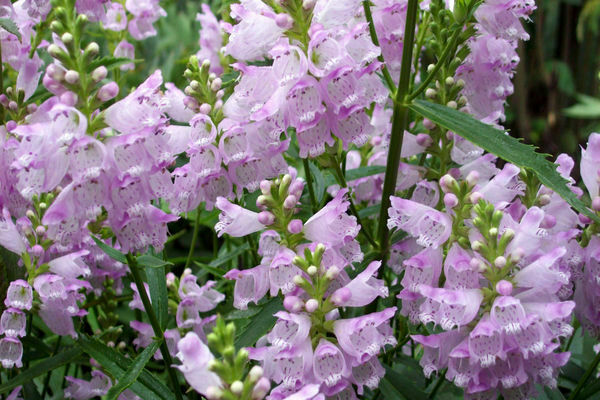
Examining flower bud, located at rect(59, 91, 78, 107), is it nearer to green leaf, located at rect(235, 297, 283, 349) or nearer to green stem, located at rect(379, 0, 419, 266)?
green leaf, located at rect(235, 297, 283, 349)

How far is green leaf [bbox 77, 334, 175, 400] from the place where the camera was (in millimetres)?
1436

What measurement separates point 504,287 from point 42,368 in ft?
3.13

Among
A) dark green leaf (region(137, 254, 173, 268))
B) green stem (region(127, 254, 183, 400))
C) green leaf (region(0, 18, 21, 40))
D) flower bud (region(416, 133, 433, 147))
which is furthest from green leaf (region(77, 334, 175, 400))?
flower bud (region(416, 133, 433, 147))

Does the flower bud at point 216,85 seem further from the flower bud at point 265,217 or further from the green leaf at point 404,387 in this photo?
the green leaf at point 404,387

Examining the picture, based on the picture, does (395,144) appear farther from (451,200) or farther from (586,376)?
(586,376)

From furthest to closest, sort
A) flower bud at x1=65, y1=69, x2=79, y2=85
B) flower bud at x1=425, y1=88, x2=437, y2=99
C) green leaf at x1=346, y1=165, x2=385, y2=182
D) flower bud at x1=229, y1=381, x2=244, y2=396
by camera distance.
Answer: green leaf at x1=346, y1=165, x2=385, y2=182
flower bud at x1=425, y1=88, x2=437, y2=99
flower bud at x1=65, y1=69, x2=79, y2=85
flower bud at x1=229, y1=381, x2=244, y2=396

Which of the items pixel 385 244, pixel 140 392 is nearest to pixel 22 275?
pixel 140 392

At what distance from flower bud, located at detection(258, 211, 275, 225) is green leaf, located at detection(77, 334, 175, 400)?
373 millimetres

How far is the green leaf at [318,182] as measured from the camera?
1.70 m

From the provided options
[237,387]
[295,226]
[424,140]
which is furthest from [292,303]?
[424,140]

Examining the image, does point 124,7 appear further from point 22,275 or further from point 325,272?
point 325,272

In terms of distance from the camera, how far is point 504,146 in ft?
4.44

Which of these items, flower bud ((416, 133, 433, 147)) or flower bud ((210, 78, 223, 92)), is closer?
flower bud ((210, 78, 223, 92))

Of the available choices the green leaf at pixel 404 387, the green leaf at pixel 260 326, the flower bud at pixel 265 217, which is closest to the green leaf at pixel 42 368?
the green leaf at pixel 260 326
